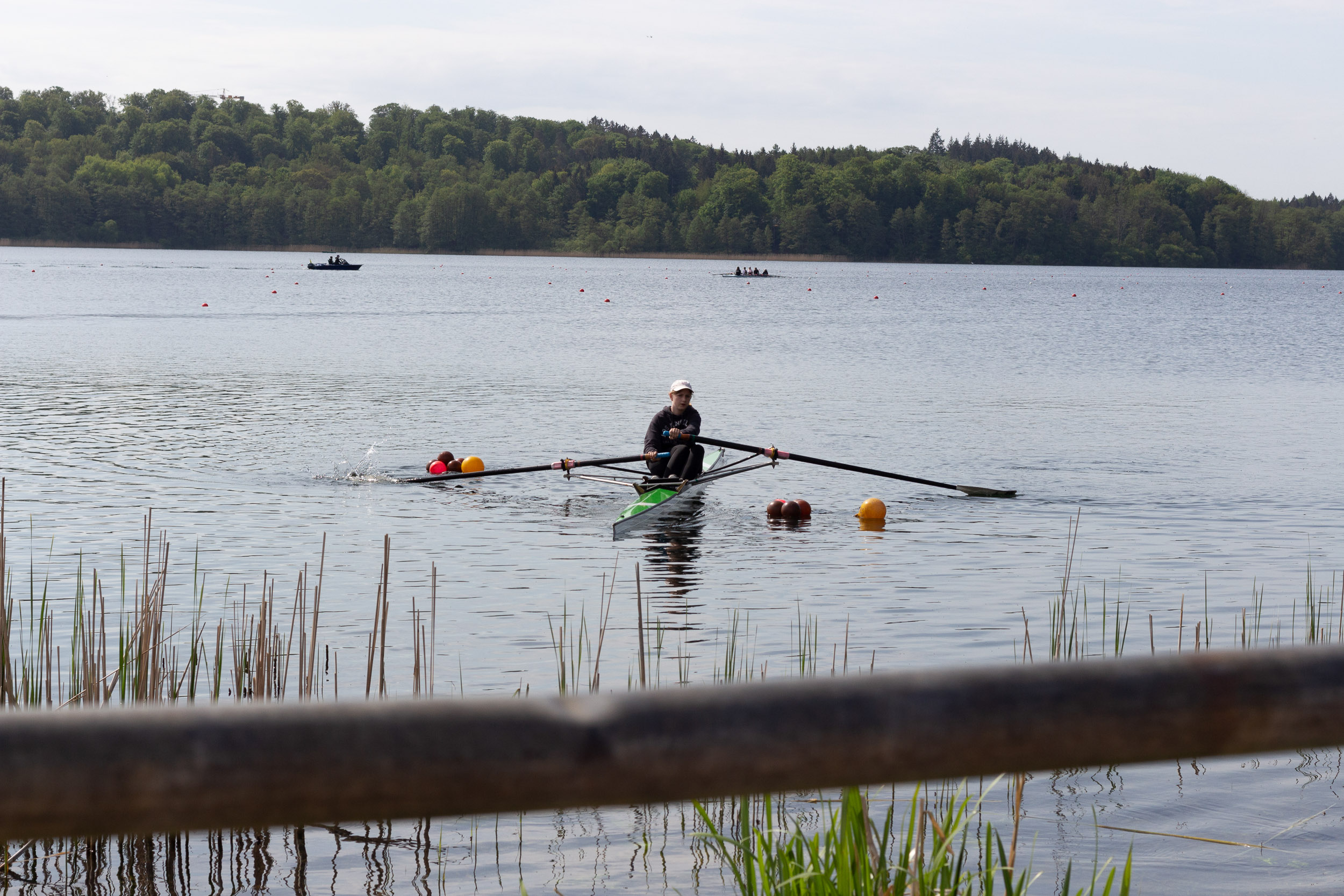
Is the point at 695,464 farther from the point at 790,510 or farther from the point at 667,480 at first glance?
the point at 790,510

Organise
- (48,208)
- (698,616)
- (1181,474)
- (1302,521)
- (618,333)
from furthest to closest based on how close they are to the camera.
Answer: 1. (48,208)
2. (618,333)
3. (1181,474)
4. (1302,521)
5. (698,616)

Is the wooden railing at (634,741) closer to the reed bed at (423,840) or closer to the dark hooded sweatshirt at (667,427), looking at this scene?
the reed bed at (423,840)

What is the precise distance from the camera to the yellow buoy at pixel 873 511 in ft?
63.9

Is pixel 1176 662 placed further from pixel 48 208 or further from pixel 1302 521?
pixel 48 208

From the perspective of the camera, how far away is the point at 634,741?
1.39m

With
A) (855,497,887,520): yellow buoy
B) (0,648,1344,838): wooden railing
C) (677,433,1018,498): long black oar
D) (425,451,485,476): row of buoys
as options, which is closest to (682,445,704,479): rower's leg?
(677,433,1018,498): long black oar

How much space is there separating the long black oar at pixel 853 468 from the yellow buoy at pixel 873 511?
1.79 feet

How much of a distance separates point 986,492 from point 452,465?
9038 millimetres

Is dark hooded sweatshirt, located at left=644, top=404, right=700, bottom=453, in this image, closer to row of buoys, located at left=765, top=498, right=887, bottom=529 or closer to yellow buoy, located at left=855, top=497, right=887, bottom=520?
row of buoys, located at left=765, top=498, right=887, bottom=529

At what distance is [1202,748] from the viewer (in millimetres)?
1517

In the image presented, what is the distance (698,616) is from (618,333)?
1993 inches

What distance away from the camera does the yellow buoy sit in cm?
1948

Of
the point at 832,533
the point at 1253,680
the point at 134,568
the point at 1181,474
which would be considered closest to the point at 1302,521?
the point at 1181,474

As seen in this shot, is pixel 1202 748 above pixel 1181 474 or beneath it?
above
